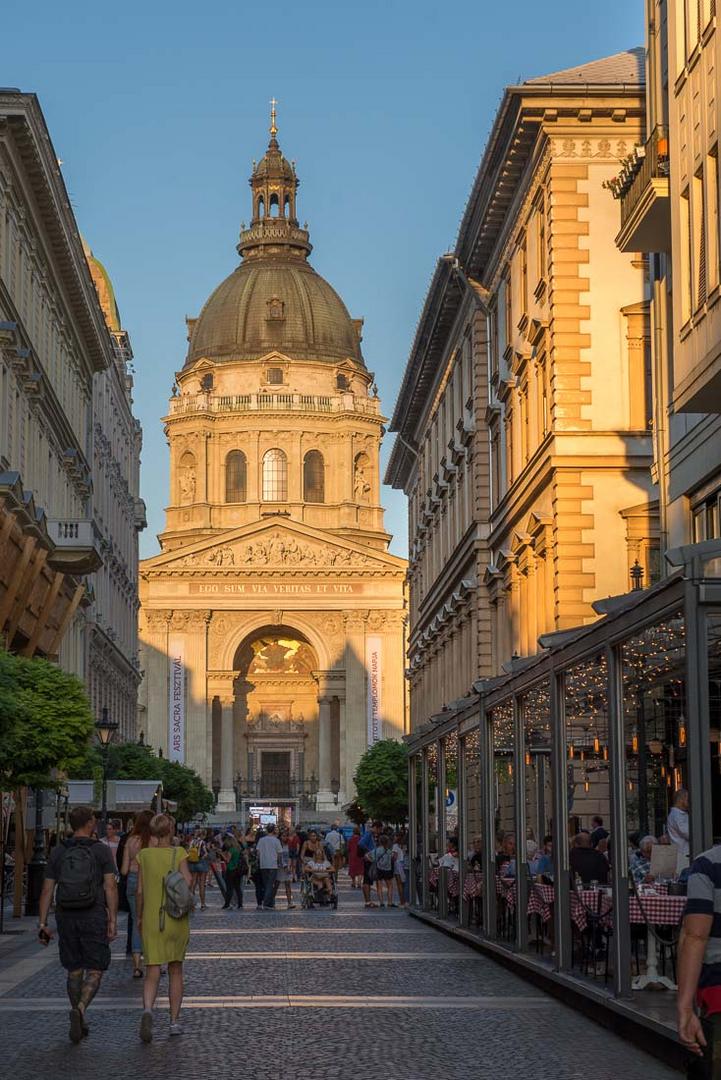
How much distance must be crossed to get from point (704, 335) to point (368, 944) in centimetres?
911

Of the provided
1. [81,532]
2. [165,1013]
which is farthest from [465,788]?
[81,532]

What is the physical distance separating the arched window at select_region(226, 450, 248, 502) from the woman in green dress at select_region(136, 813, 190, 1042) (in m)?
110

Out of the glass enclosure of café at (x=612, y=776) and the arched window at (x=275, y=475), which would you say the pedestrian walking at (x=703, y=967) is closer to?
the glass enclosure of café at (x=612, y=776)

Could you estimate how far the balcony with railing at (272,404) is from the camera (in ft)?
408

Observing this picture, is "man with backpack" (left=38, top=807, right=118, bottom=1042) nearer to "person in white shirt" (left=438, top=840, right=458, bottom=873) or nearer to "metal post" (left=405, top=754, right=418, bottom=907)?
"person in white shirt" (left=438, top=840, right=458, bottom=873)

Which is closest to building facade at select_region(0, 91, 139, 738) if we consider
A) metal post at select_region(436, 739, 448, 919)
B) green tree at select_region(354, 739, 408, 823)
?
metal post at select_region(436, 739, 448, 919)

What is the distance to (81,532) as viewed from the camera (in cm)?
4434

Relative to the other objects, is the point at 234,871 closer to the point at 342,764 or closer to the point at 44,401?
the point at 44,401

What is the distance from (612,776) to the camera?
1520cm

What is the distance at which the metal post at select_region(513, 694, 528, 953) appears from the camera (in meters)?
20.4

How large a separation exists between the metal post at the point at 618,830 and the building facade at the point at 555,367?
672 inches

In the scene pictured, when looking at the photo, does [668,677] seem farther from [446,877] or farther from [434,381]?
[434,381]

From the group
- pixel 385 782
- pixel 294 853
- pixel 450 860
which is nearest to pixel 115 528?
pixel 385 782

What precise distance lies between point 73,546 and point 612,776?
2973cm
